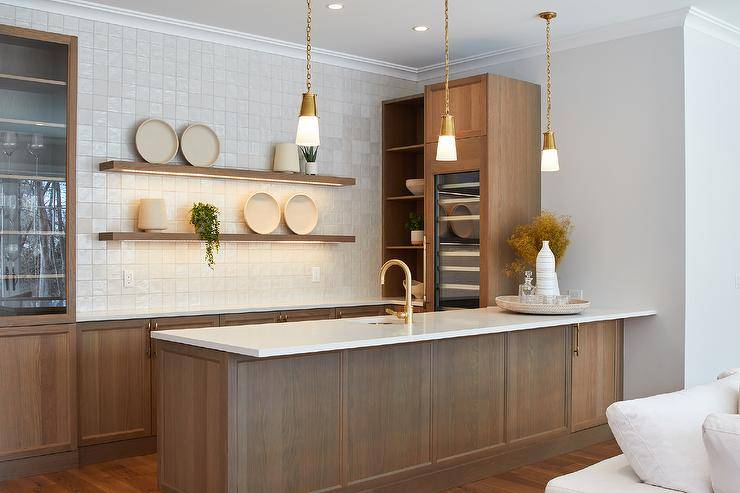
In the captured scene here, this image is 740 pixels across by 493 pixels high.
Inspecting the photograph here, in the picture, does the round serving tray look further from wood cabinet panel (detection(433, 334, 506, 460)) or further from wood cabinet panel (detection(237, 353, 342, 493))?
wood cabinet panel (detection(237, 353, 342, 493))

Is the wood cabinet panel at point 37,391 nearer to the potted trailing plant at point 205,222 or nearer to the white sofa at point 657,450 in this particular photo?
the potted trailing plant at point 205,222

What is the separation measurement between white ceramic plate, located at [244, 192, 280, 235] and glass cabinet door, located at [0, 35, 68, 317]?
1527mm

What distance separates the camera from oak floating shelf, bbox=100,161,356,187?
5152 millimetres

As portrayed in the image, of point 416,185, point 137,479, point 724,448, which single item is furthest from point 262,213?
point 724,448

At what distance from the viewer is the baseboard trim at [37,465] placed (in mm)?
4492

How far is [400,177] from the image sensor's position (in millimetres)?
7059

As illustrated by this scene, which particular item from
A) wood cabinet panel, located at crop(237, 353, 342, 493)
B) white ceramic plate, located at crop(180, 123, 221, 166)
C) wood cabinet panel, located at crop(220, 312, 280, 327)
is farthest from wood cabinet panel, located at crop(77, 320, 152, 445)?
wood cabinet panel, located at crop(237, 353, 342, 493)

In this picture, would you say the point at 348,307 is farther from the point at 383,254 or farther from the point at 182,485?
the point at 182,485

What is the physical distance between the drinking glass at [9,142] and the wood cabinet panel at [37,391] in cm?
100

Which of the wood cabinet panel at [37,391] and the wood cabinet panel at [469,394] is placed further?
the wood cabinet panel at [37,391]

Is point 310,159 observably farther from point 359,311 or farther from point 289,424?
point 289,424

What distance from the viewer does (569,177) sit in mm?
5930

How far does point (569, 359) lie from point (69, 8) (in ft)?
12.7

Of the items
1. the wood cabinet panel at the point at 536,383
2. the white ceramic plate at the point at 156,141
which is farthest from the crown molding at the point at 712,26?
the white ceramic plate at the point at 156,141
